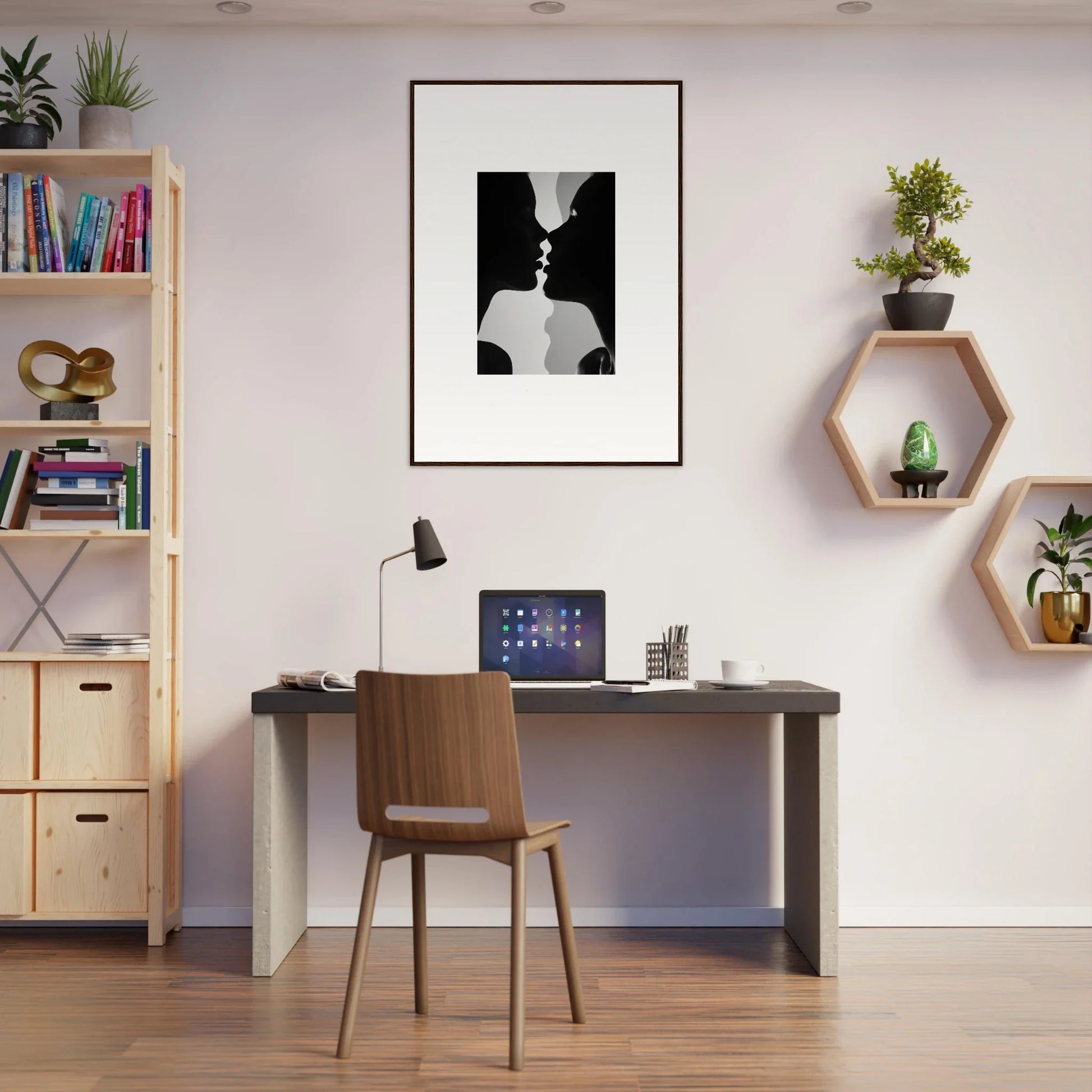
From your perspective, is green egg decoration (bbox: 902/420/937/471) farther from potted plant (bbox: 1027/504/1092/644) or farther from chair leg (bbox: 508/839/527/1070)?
chair leg (bbox: 508/839/527/1070)

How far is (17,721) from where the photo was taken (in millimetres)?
3410

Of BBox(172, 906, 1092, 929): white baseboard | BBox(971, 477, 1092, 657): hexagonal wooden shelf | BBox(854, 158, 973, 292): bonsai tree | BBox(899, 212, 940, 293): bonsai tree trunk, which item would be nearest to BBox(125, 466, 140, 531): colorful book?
BBox(172, 906, 1092, 929): white baseboard

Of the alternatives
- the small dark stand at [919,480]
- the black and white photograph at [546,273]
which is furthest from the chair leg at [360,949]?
the small dark stand at [919,480]

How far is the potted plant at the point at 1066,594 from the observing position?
11.6ft

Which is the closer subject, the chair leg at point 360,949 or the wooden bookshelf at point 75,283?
the chair leg at point 360,949

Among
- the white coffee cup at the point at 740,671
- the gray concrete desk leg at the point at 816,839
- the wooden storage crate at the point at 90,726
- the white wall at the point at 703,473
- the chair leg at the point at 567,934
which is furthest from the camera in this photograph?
the white wall at the point at 703,473

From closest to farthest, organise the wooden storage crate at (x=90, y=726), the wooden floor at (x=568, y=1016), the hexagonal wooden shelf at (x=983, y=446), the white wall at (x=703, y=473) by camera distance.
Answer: the wooden floor at (x=568, y=1016), the wooden storage crate at (x=90, y=726), the hexagonal wooden shelf at (x=983, y=446), the white wall at (x=703, y=473)

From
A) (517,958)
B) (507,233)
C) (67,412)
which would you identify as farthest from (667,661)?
(67,412)

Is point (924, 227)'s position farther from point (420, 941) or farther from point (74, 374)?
point (74, 374)

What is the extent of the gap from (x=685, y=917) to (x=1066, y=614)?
1522 mm

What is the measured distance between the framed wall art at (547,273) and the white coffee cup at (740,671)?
2.57 feet

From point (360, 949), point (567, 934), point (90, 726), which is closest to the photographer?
point (360, 949)

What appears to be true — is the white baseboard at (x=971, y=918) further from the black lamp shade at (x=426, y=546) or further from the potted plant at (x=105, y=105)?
the potted plant at (x=105, y=105)

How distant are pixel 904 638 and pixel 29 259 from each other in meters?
2.98
